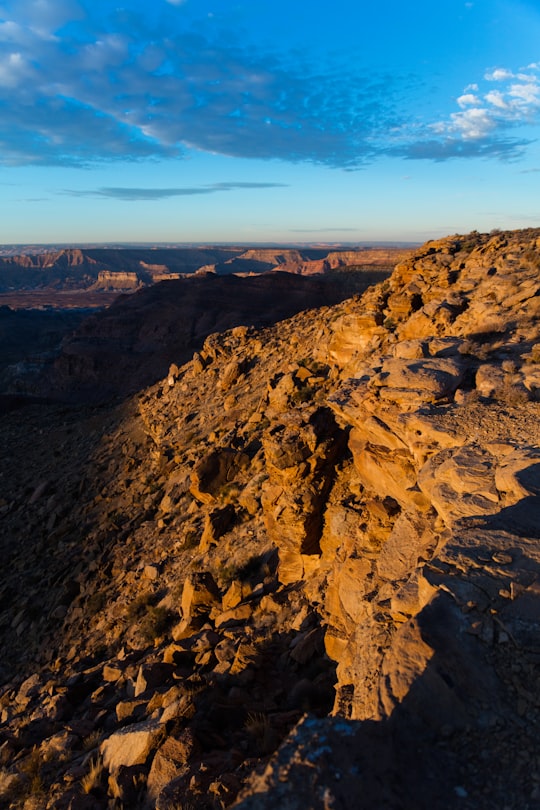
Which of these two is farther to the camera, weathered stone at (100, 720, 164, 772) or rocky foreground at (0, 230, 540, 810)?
weathered stone at (100, 720, 164, 772)

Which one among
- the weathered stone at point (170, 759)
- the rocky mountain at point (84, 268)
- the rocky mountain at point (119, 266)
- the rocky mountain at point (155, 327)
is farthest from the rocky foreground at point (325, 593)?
the rocky mountain at point (84, 268)

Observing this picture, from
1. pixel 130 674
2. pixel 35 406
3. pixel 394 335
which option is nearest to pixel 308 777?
pixel 130 674

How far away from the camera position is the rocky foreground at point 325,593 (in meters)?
3.01

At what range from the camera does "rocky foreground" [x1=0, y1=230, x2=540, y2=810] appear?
301 cm

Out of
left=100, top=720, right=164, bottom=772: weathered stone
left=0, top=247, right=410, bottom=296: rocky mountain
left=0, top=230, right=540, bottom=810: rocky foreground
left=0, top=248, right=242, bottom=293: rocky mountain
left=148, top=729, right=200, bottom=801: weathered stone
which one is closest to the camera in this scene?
left=0, top=230, right=540, bottom=810: rocky foreground

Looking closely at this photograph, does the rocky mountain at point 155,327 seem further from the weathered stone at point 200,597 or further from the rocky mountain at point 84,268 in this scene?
the rocky mountain at point 84,268

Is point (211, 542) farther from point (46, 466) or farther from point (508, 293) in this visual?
point (46, 466)

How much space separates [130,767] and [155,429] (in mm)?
14385

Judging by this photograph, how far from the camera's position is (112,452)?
18.6m

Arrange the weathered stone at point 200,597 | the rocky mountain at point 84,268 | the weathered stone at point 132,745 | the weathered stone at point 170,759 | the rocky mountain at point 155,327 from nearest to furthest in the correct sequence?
the weathered stone at point 170,759 → the weathered stone at point 132,745 → the weathered stone at point 200,597 → the rocky mountain at point 155,327 → the rocky mountain at point 84,268

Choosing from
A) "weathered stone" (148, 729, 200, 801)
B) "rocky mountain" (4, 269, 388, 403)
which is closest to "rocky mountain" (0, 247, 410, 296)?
"rocky mountain" (4, 269, 388, 403)

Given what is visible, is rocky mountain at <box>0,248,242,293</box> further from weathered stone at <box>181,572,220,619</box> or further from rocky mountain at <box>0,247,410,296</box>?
weathered stone at <box>181,572,220,619</box>

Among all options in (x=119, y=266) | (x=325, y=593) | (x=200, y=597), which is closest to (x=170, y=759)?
(x=325, y=593)

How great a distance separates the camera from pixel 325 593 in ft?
22.6
